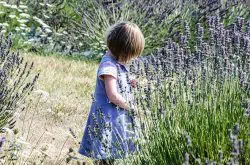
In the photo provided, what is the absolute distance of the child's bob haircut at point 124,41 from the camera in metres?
3.68

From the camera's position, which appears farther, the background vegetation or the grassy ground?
the grassy ground

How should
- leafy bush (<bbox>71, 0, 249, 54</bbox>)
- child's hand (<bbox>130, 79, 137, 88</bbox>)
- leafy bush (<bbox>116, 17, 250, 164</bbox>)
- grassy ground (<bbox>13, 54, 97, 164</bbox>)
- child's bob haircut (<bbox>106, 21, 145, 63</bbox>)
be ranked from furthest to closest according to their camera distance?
leafy bush (<bbox>71, 0, 249, 54</bbox>), grassy ground (<bbox>13, 54, 97, 164</bbox>), child's bob haircut (<bbox>106, 21, 145, 63</bbox>), child's hand (<bbox>130, 79, 137, 88</bbox>), leafy bush (<bbox>116, 17, 250, 164</bbox>)

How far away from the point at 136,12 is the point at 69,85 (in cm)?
222

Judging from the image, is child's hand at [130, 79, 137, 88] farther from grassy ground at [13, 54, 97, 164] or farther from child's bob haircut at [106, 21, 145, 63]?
grassy ground at [13, 54, 97, 164]

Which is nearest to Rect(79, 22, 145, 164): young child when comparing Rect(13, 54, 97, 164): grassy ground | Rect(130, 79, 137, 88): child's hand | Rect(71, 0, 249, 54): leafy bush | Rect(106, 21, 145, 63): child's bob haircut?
Rect(106, 21, 145, 63): child's bob haircut

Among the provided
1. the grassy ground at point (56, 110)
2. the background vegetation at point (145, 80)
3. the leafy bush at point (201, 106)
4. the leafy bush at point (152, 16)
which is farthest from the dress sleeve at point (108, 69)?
the leafy bush at point (152, 16)

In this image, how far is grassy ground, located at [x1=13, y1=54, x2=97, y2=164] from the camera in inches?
167

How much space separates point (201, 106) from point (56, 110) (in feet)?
7.87

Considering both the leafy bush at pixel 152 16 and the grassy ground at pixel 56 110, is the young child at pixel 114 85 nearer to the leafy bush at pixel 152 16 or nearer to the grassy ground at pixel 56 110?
the grassy ground at pixel 56 110

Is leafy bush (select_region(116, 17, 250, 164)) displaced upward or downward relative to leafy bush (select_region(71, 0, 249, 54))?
upward

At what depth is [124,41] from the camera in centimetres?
368

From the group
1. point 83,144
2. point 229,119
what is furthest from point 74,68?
point 229,119

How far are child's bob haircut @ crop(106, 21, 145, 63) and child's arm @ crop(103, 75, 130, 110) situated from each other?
0.17m

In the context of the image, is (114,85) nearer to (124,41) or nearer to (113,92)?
(113,92)
